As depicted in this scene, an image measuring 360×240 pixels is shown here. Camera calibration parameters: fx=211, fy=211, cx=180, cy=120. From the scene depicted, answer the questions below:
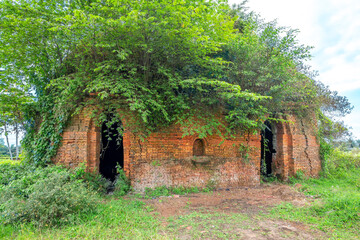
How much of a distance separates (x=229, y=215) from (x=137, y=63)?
196 inches

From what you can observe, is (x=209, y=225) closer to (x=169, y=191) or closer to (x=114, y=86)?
(x=169, y=191)

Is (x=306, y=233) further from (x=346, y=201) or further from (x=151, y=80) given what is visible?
(x=151, y=80)

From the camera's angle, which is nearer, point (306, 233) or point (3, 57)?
point (306, 233)

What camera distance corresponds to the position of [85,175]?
6488mm

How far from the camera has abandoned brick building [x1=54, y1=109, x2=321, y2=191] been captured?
6.86m

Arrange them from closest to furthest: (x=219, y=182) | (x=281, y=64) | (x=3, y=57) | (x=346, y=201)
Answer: (x=346, y=201) < (x=3, y=57) < (x=281, y=64) < (x=219, y=182)

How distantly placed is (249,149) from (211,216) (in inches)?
169

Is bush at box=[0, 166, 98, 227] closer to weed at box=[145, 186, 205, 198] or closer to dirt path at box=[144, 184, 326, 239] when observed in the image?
dirt path at box=[144, 184, 326, 239]

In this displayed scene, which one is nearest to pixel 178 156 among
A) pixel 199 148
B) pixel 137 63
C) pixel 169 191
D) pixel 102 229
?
pixel 199 148

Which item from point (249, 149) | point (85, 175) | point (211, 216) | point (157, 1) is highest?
point (157, 1)

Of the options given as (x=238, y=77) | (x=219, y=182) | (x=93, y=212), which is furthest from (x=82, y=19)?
(x=219, y=182)

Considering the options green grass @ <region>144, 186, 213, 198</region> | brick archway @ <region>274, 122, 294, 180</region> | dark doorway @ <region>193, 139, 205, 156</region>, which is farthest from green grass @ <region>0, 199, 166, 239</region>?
brick archway @ <region>274, 122, 294, 180</region>

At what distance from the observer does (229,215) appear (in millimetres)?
5195

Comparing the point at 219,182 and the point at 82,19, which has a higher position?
the point at 82,19
